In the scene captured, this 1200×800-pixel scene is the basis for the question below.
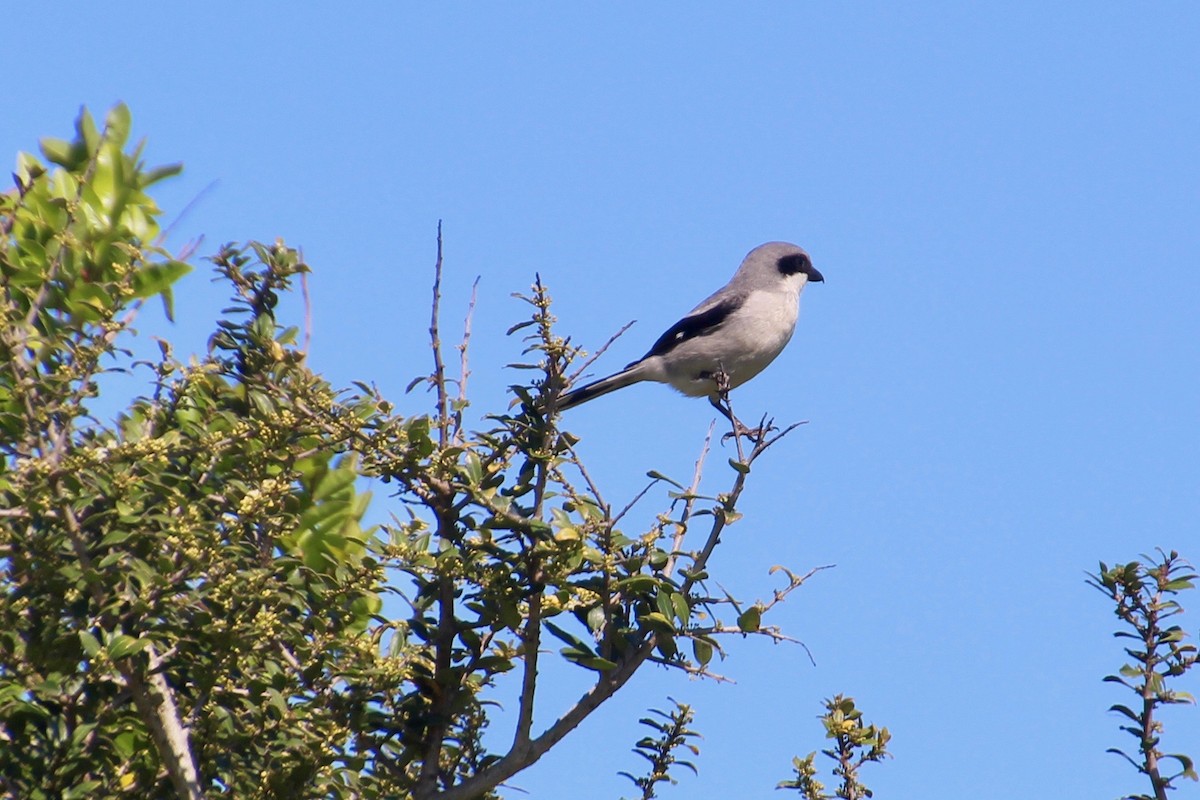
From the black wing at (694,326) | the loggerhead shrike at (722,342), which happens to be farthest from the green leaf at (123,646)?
the black wing at (694,326)

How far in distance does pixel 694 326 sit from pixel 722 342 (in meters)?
0.34

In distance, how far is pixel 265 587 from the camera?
9.66 feet

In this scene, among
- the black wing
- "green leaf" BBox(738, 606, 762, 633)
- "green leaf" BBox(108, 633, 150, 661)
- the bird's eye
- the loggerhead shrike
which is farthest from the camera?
the bird's eye

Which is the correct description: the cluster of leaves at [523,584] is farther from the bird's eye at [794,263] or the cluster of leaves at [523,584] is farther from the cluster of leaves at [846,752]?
the bird's eye at [794,263]

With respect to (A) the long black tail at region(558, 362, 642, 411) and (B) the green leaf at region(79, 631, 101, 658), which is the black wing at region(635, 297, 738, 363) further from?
(B) the green leaf at region(79, 631, 101, 658)

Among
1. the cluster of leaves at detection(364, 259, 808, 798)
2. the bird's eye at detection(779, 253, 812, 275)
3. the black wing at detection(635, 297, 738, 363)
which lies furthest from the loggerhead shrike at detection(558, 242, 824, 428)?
the cluster of leaves at detection(364, 259, 808, 798)

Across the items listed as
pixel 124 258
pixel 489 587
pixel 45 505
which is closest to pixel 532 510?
pixel 489 587

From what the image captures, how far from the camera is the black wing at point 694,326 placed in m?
7.88

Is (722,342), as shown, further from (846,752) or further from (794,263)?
(846,752)

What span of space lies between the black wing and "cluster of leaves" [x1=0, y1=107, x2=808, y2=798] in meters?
4.39

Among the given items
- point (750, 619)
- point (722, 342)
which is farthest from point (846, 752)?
point (722, 342)

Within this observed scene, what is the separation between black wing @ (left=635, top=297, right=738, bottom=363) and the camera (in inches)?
310

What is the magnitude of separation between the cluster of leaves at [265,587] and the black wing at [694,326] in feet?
14.4

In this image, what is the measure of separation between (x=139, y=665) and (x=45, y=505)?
1.32 feet
